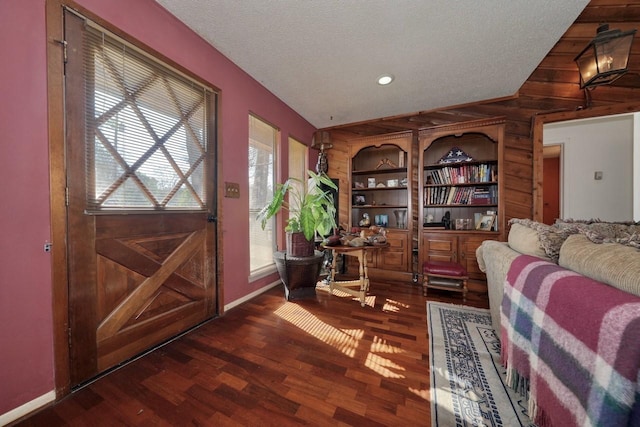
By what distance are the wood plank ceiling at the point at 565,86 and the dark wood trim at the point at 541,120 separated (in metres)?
0.09

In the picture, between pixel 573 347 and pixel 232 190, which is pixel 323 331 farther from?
pixel 232 190

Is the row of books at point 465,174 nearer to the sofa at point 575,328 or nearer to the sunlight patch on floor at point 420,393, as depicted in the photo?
the sofa at point 575,328

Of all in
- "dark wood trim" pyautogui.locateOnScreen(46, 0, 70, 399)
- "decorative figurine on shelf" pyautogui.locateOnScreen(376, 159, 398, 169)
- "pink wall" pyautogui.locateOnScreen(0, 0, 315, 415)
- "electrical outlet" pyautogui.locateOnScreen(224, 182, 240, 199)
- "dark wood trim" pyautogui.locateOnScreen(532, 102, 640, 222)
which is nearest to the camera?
"pink wall" pyautogui.locateOnScreen(0, 0, 315, 415)

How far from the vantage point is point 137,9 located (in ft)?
4.91

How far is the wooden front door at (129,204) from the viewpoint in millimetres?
1250

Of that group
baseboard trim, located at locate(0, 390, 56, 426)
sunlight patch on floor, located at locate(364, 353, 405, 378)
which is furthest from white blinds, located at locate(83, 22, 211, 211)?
sunlight patch on floor, located at locate(364, 353, 405, 378)

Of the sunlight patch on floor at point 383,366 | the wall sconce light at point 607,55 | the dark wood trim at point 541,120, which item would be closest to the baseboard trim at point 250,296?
the sunlight patch on floor at point 383,366

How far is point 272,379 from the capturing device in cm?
131

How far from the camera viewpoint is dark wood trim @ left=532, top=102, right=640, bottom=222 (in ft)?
7.69

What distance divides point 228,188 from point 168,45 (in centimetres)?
117

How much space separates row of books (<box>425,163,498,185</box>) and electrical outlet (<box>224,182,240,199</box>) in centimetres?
261

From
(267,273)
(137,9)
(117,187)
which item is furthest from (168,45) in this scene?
(267,273)

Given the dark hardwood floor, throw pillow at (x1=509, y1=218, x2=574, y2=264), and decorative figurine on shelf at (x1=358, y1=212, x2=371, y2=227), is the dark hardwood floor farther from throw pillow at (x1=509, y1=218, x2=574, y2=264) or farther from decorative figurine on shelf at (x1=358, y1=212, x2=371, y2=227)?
decorative figurine on shelf at (x1=358, y1=212, x2=371, y2=227)

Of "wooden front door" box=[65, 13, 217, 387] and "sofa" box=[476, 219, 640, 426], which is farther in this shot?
"wooden front door" box=[65, 13, 217, 387]
